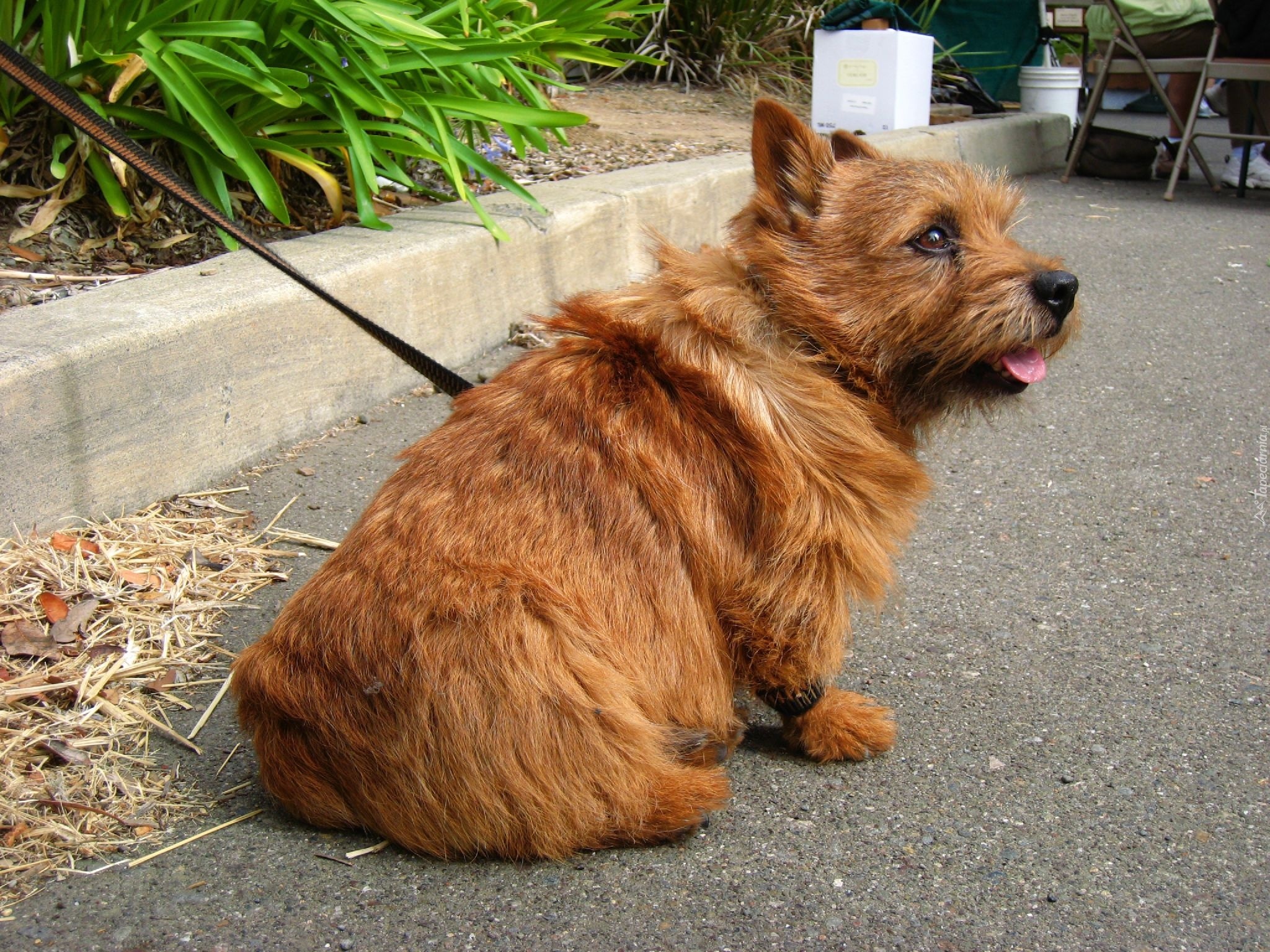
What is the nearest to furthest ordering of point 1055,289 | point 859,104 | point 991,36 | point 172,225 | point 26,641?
1. point 1055,289
2. point 26,641
3. point 172,225
4. point 859,104
5. point 991,36

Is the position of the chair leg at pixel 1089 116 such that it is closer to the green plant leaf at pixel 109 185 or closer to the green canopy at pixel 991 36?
the green canopy at pixel 991 36

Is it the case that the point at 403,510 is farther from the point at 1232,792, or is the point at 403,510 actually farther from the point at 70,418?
the point at 1232,792

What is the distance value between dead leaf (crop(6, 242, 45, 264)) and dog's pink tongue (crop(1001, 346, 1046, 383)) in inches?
142

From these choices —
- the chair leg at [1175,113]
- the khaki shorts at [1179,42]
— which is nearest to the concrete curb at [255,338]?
the chair leg at [1175,113]

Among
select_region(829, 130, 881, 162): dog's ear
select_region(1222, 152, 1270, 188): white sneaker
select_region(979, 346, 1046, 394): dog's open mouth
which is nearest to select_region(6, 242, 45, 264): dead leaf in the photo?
select_region(829, 130, 881, 162): dog's ear

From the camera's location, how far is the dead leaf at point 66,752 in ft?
8.64

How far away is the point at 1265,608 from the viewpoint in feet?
11.4

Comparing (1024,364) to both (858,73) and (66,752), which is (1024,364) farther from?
(858,73)

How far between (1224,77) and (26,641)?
927 centimetres

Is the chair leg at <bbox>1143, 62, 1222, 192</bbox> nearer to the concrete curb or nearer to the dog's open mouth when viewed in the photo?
the concrete curb

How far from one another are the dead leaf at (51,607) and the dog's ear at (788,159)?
219 cm

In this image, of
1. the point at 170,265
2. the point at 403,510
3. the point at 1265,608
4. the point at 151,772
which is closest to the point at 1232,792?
the point at 1265,608

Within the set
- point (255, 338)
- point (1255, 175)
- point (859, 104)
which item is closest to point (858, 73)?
point (859, 104)

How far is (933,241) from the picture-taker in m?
2.63
